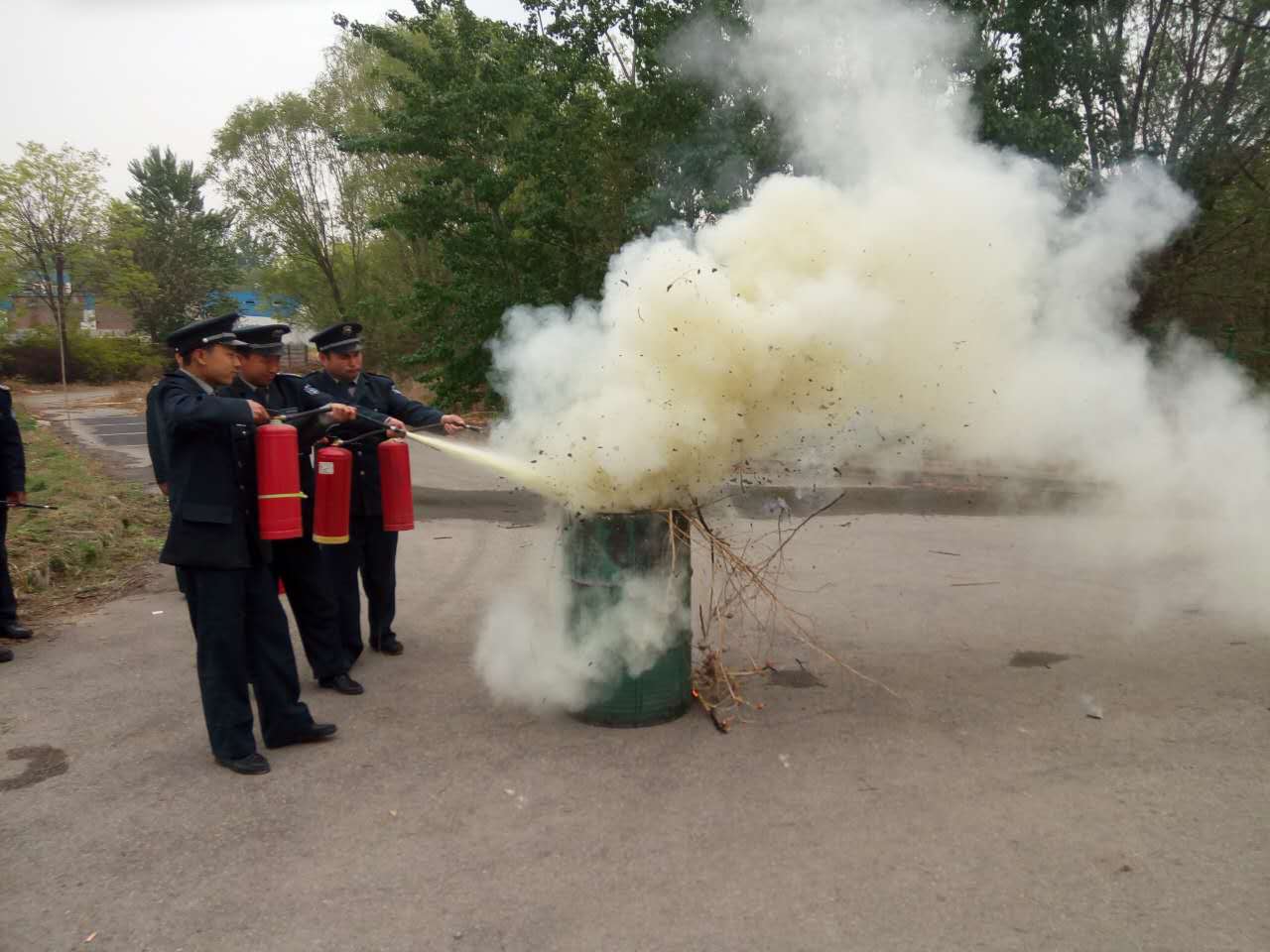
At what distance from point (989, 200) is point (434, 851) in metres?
4.11

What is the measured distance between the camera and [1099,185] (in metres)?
8.39

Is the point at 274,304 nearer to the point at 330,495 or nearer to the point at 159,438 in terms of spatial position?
the point at 159,438

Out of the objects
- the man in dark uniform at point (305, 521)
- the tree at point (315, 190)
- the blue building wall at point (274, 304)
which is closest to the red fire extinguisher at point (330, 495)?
the man in dark uniform at point (305, 521)

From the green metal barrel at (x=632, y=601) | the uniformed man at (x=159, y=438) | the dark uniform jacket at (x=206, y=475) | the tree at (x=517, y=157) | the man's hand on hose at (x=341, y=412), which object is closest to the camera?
the dark uniform jacket at (x=206, y=475)

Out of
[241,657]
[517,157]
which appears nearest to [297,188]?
[517,157]

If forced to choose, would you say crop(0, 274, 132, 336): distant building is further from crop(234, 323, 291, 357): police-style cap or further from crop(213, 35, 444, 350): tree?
crop(234, 323, 291, 357): police-style cap

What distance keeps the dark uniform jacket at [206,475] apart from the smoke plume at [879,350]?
1.33 meters

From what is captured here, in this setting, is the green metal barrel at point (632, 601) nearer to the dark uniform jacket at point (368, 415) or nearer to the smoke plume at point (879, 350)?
the smoke plume at point (879, 350)

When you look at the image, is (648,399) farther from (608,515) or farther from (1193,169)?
(1193,169)

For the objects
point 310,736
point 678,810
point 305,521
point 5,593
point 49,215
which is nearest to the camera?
point 678,810

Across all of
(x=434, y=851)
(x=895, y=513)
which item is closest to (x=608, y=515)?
(x=434, y=851)

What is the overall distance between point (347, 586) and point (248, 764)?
1366 mm

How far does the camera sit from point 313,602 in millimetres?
4555

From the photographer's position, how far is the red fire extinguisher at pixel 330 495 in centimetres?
447
